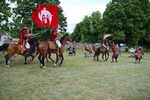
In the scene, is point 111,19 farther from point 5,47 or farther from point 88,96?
point 88,96

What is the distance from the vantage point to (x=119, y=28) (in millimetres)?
67438

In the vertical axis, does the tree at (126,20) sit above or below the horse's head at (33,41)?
above

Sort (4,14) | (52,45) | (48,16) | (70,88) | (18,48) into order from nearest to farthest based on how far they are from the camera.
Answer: (70,88) < (52,45) < (18,48) < (4,14) < (48,16)

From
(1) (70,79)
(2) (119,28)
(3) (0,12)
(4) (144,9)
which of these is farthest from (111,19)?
(1) (70,79)

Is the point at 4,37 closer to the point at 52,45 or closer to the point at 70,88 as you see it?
the point at 52,45

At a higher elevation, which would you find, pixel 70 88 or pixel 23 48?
pixel 23 48

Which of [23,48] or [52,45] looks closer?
[52,45]

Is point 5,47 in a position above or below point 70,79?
above

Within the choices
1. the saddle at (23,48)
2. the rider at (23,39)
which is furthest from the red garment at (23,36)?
the saddle at (23,48)

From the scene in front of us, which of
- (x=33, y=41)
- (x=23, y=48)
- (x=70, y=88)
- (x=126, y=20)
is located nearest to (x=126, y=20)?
(x=126, y=20)

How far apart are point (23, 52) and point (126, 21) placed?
48.0 metres

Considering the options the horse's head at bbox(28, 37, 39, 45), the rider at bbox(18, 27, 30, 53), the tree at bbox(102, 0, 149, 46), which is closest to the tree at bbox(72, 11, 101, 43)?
the tree at bbox(102, 0, 149, 46)

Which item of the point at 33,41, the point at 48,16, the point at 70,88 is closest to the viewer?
the point at 70,88

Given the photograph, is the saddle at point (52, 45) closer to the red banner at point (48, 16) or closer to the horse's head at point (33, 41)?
the horse's head at point (33, 41)
